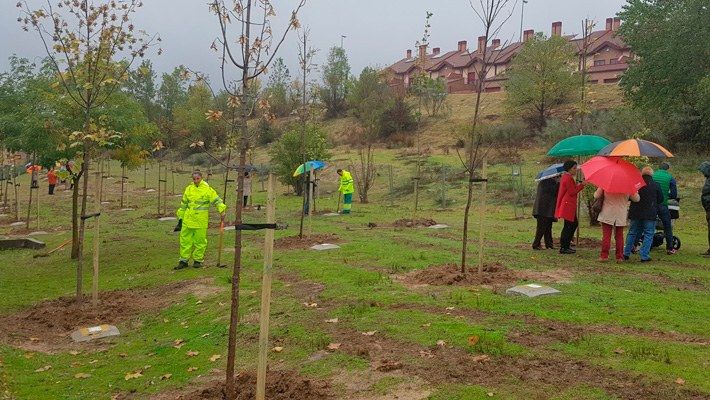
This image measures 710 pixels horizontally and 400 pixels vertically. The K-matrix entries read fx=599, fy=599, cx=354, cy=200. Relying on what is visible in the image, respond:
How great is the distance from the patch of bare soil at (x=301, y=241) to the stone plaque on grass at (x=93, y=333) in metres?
5.88

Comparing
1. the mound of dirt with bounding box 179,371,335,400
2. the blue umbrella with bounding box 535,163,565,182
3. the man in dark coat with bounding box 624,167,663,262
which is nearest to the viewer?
the mound of dirt with bounding box 179,371,335,400

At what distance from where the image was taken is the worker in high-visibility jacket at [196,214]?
1177cm

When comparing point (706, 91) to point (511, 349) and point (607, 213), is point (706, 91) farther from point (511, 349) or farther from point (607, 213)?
point (511, 349)

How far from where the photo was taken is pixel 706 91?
22.2 metres

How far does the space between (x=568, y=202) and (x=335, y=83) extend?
5350cm

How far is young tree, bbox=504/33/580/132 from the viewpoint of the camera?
4262 centimetres

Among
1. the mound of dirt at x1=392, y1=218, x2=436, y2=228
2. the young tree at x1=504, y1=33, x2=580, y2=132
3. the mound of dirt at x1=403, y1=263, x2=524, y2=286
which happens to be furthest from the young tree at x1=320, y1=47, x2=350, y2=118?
the mound of dirt at x1=403, y1=263, x2=524, y2=286

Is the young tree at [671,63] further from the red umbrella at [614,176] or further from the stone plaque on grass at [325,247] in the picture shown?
the stone plaque on grass at [325,247]

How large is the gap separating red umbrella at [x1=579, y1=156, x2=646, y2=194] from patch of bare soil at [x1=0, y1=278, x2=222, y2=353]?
6.85 meters

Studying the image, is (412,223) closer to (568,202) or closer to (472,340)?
(568,202)

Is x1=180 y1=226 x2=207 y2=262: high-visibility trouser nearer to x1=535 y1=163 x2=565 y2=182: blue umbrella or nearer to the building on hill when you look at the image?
x1=535 y1=163 x2=565 y2=182: blue umbrella

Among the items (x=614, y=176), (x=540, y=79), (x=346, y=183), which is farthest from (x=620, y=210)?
(x=540, y=79)

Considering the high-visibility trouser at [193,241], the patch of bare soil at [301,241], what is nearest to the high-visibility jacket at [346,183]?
the patch of bare soil at [301,241]

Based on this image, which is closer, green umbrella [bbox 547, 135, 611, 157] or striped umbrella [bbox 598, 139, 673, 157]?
striped umbrella [bbox 598, 139, 673, 157]
